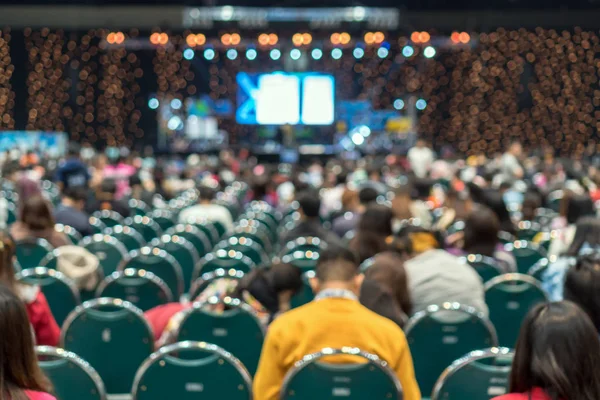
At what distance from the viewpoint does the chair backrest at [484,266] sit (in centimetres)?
797

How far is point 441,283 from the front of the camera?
664 centimetres

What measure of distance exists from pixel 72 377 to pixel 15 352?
1.42m

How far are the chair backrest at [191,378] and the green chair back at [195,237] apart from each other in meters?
6.33

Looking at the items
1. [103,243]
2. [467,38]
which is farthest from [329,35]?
[103,243]

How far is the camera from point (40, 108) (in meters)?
29.4

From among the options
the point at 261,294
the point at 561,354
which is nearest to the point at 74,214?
the point at 261,294

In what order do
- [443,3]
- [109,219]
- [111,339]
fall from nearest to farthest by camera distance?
[111,339], [109,219], [443,3]

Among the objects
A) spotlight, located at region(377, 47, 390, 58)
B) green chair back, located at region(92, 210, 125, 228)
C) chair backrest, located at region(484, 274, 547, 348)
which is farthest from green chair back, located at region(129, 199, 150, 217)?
spotlight, located at region(377, 47, 390, 58)

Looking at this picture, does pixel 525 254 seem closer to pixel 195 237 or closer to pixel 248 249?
pixel 248 249

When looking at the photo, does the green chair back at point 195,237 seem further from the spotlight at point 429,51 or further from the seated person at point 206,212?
the spotlight at point 429,51

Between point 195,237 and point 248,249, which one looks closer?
point 248,249

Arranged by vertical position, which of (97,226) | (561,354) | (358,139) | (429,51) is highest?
(429,51)

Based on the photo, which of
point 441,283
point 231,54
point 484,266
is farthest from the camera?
point 231,54

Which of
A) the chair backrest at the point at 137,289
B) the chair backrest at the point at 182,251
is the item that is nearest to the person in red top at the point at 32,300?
the chair backrest at the point at 137,289
